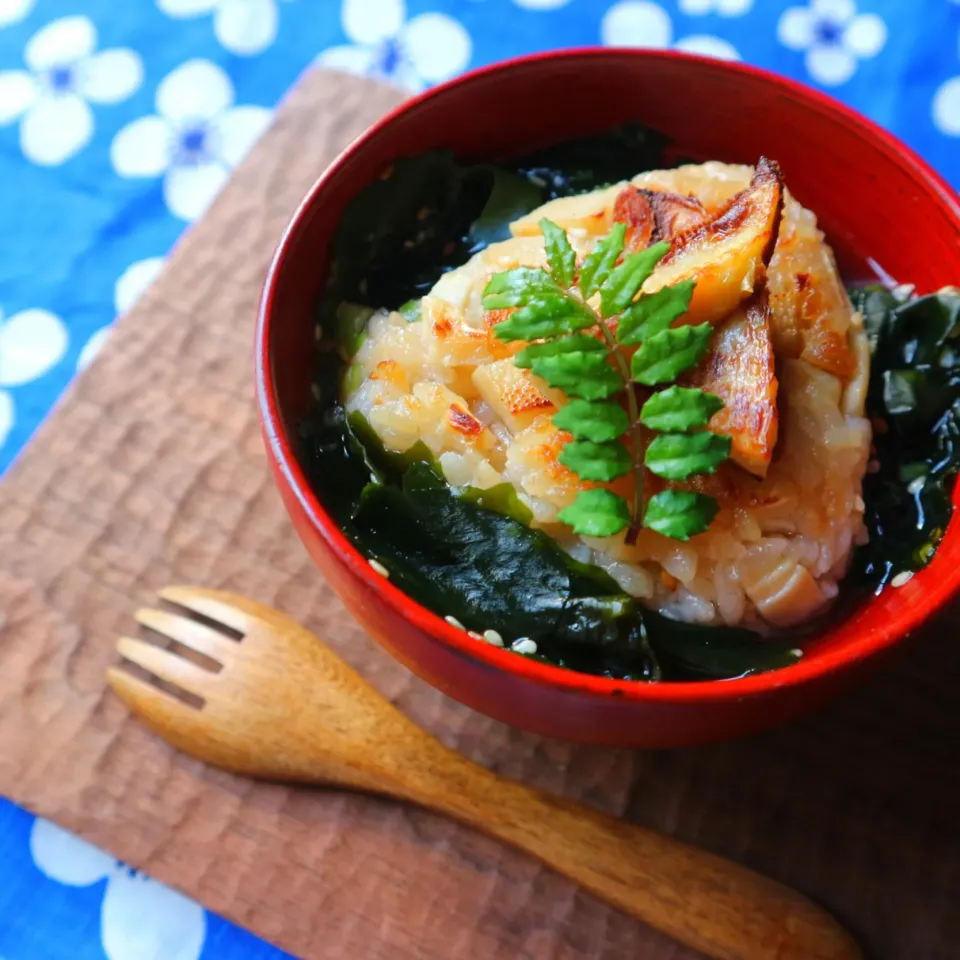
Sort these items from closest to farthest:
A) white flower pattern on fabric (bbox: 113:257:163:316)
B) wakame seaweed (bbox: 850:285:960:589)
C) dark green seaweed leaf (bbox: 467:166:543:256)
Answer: wakame seaweed (bbox: 850:285:960:589), dark green seaweed leaf (bbox: 467:166:543:256), white flower pattern on fabric (bbox: 113:257:163:316)

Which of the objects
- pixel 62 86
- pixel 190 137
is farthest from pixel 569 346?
pixel 62 86

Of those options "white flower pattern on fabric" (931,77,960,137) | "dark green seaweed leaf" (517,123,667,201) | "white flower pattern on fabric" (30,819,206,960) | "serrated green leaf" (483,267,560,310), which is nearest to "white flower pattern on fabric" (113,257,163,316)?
"dark green seaweed leaf" (517,123,667,201)

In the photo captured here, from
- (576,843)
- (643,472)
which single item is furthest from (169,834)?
(643,472)

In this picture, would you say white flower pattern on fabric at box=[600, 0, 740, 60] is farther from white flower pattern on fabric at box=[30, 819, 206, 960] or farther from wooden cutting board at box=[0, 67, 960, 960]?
white flower pattern on fabric at box=[30, 819, 206, 960]

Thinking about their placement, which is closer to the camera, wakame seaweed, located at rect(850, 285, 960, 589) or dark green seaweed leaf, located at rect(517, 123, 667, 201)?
wakame seaweed, located at rect(850, 285, 960, 589)

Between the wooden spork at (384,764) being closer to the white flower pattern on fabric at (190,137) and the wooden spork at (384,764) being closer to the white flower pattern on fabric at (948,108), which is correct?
the white flower pattern on fabric at (190,137)

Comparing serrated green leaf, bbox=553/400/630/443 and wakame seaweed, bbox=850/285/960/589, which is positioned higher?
serrated green leaf, bbox=553/400/630/443

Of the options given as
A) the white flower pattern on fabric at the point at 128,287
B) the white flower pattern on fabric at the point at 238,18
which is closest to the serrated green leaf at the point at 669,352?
the white flower pattern on fabric at the point at 128,287
